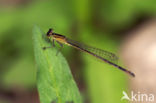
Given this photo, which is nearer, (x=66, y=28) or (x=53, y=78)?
(x=53, y=78)

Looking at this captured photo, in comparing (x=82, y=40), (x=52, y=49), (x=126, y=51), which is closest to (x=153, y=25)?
(x=126, y=51)

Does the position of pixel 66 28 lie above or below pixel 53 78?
above

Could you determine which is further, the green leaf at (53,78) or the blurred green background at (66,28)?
the blurred green background at (66,28)

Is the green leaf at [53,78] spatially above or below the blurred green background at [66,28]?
below

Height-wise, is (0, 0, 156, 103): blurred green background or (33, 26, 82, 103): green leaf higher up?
(0, 0, 156, 103): blurred green background

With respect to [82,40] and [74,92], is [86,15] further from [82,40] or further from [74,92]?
[74,92]
